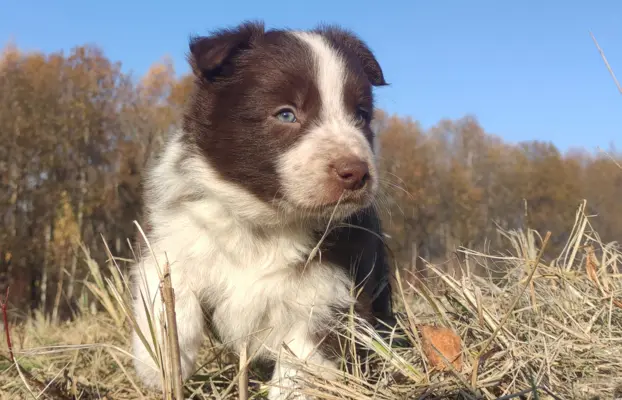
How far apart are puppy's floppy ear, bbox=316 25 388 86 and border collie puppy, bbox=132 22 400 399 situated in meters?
0.52

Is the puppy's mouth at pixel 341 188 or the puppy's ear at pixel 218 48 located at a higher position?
the puppy's ear at pixel 218 48

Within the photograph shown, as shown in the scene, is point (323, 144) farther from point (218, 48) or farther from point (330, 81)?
point (218, 48)

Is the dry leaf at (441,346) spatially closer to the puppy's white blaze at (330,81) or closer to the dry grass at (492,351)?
the dry grass at (492,351)

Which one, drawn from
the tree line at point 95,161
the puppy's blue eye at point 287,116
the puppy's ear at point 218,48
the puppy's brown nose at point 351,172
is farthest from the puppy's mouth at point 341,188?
the tree line at point 95,161

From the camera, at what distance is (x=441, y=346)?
2260mm

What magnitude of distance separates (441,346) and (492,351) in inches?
7.9

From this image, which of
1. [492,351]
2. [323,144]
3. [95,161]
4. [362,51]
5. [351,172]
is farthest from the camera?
[95,161]

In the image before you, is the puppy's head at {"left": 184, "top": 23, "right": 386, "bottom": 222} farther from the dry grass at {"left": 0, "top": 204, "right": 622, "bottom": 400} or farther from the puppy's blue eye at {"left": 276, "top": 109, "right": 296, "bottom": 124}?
the dry grass at {"left": 0, "top": 204, "right": 622, "bottom": 400}

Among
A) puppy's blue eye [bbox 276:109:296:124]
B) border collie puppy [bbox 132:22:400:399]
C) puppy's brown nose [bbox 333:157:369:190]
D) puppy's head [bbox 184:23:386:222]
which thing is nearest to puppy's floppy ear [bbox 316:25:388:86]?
puppy's head [bbox 184:23:386:222]

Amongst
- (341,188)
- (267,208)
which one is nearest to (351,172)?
(341,188)

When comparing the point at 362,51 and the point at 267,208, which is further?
the point at 362,51

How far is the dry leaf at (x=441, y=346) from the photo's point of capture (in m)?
2.18

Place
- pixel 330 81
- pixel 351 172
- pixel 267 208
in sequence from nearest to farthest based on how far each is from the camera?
pixel 351 172
pixel 267 208
pixel 330 81

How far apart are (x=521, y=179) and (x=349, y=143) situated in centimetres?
1028
